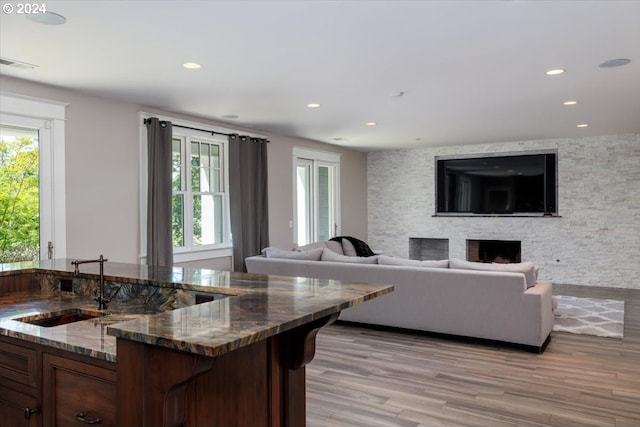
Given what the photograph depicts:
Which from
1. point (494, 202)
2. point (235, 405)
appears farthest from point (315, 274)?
point (494, 202)

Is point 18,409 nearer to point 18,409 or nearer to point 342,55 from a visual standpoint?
point 18,409

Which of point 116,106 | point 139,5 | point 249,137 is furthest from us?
point 249,137

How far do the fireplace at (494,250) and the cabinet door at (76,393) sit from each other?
8.47 m

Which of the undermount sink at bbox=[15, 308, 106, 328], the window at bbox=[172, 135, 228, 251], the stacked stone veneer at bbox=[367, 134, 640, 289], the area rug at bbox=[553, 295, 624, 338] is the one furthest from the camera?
the stacked stone veneer at bbox=[367, 134, 640, 289]

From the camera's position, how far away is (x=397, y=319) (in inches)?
201

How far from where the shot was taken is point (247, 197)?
6.94m

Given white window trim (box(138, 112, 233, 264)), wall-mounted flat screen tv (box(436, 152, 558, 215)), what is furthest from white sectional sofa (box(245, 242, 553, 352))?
wall-mounted flat screen tv (box(436, 152, 558, 215))

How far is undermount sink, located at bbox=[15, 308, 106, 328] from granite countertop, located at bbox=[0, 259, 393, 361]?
3 cm

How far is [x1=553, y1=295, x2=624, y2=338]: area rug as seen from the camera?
17.0 ft

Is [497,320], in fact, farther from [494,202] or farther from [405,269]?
[494,202]

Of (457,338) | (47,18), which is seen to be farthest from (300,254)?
(47,18)

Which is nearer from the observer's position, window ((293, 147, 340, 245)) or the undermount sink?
the undermount sink

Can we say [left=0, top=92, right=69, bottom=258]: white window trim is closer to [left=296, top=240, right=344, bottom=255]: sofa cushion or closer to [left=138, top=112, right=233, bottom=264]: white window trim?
[left=138, top=112, right=233, bottom=264]: white window trim

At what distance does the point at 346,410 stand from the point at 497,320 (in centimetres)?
207
